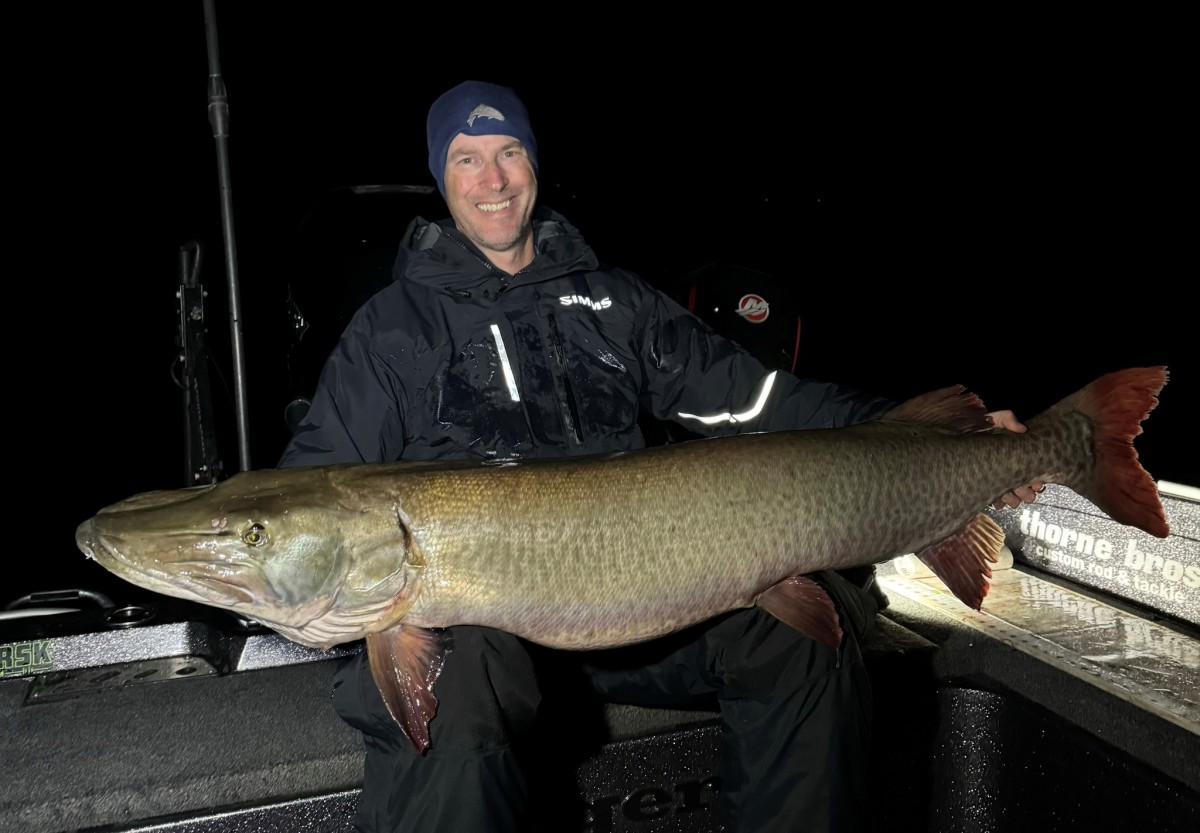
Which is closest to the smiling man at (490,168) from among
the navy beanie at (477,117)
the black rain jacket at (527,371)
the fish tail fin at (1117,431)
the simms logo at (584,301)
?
the navy beanie at (477,117)

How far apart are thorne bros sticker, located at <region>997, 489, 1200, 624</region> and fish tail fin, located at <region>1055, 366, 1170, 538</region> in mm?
474

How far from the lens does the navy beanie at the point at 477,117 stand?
9.87 ft

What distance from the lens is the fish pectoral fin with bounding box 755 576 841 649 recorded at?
1.97m

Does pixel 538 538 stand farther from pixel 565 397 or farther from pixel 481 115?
pixel 481 115

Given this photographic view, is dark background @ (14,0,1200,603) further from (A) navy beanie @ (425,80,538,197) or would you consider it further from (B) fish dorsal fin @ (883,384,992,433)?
(B) fish dorsal fin @ (883,384,992,433)

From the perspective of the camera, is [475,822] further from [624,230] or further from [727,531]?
[624,230]

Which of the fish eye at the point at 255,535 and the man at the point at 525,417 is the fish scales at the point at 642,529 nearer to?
the man at the point at 525,417

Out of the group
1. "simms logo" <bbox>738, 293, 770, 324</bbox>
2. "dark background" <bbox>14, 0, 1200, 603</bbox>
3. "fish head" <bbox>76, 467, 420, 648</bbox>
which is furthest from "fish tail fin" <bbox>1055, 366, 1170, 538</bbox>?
"dark background" <bbox>14, 0, 1200, 603</bbox>

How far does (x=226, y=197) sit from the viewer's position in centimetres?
388

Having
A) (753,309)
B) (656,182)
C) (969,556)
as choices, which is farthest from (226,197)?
(656,182)

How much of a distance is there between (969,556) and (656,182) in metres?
35.8

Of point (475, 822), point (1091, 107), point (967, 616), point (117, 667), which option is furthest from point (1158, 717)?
point (1091, 107)

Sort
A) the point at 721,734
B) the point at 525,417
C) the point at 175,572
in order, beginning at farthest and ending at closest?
the point at 525,417
the point at 721,734
the point at 175,572

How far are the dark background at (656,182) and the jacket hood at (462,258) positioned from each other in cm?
969
